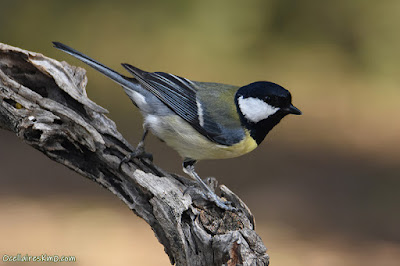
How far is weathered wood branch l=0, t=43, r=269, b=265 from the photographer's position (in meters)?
2.52

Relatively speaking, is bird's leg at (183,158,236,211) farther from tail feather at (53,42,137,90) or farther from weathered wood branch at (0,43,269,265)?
tail feather at (53,42,137,90)

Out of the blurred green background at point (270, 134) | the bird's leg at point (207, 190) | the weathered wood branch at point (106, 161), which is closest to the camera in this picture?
the weathered wood branch at point (106, 161)

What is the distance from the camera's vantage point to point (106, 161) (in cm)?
275

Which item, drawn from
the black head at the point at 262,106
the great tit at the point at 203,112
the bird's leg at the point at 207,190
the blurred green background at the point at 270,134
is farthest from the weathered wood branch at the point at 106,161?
the blurred green background at the point at 270,134

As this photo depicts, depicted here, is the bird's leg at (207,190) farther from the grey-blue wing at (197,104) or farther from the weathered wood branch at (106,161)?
the grey-blue wing at (197,104)

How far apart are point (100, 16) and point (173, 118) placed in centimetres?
496

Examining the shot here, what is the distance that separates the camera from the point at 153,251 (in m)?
4.49

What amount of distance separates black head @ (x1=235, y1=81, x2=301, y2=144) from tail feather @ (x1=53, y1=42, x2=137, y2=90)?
60cm

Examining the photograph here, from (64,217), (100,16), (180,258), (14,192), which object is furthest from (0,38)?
(180,258)

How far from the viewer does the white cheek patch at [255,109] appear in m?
2.97

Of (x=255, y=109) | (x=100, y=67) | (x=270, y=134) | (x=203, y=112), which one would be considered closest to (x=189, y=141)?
(x=203, y=112)

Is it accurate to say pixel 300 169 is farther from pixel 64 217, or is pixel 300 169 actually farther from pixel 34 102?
pixel 34 102

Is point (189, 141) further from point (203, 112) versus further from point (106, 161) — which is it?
point (106, 161)

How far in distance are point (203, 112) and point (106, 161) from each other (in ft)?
2.00
